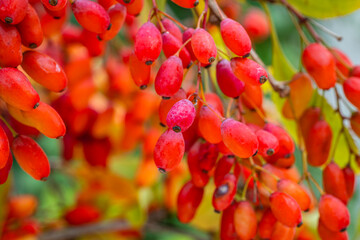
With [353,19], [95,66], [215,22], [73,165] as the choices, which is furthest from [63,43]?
[353,19]

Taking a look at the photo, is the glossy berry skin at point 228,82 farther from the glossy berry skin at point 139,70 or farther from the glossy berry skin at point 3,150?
the glossy berry skin at point 3,150

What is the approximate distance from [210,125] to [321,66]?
0.17m

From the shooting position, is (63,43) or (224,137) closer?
(224,137)

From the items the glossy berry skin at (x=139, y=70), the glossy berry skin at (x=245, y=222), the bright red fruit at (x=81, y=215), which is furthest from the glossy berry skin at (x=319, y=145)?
the bright red fruit at (x=81, y=215)

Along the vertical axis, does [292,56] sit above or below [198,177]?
below

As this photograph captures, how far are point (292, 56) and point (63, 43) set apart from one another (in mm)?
811

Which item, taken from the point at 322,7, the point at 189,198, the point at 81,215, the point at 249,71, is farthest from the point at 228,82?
the point at 81,215

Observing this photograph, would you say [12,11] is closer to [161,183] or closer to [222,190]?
[222,190]

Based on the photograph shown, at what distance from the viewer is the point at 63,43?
3.47 ft

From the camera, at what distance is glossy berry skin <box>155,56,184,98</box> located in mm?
463

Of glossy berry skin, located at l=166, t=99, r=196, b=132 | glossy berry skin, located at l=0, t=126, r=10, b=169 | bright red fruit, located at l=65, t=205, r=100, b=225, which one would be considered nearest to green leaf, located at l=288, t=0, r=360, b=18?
glossy berry skin, located at l=166, t=99, r=196, b=132

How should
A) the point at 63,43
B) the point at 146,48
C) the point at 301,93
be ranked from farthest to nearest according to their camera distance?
the point at 63,43, the point at 301,93, the point at 146,48

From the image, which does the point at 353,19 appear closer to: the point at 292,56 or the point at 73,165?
the point at 292,56

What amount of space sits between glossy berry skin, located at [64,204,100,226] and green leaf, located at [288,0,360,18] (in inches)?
23.1
